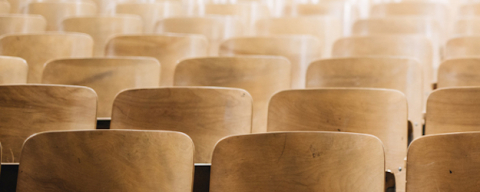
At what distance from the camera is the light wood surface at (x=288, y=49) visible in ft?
3.00

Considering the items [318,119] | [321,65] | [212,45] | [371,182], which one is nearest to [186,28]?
[212,45]

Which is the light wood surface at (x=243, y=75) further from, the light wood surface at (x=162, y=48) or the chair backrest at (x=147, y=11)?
the chair backrest at (x=147, y=11)

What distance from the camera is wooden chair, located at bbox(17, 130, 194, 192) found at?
46 cm

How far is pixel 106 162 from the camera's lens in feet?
1.53

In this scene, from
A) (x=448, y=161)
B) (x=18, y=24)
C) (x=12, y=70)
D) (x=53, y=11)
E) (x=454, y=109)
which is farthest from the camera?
(x=53, y=11)

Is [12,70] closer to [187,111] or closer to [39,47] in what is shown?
[39,47]

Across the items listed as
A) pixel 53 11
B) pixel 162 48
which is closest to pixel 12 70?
pixel 162 48

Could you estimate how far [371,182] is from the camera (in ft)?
1.51

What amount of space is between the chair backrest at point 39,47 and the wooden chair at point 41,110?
29 centimetres

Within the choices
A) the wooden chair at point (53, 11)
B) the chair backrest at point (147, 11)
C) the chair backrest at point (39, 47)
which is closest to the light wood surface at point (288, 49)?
the chair backrest at point (39, 47)

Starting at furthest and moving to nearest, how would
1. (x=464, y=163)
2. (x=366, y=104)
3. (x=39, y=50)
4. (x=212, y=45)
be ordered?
(x=212, y=45) < (x=39, y=50) < (x=366, y=104) < (x=464, y=163)

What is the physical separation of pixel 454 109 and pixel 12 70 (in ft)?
2.03

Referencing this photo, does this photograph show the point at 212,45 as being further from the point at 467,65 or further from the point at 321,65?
the point at 467,65

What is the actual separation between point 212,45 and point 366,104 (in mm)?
576
